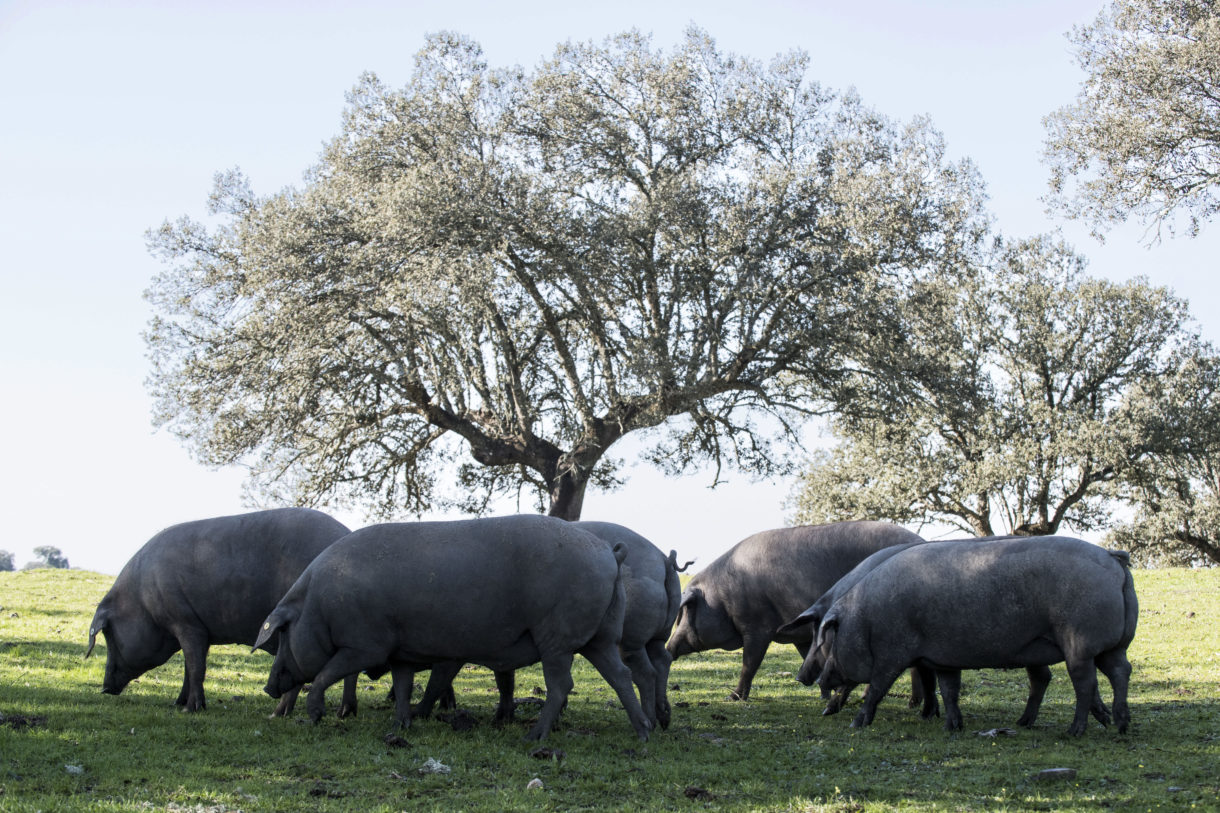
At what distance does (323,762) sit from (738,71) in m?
27.3

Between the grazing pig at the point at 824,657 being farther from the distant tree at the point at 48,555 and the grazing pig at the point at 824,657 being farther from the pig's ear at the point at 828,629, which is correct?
the distant tree at the point at 48,555

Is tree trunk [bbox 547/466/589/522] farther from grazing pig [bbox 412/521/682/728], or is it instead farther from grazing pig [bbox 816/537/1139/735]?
grazing pig [bbox 816/537/1139/735]

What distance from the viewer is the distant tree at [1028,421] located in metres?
38.2

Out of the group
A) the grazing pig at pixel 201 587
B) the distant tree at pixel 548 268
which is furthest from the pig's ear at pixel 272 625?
the distant tree at pixel 548 268

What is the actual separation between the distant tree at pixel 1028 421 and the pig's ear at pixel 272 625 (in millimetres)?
28619

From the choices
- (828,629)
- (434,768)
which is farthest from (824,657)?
(434,768)

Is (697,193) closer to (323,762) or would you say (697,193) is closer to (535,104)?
(535,104)

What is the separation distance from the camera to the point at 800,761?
31.7ft

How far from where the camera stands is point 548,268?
29188 mm

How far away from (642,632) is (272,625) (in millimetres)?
3655

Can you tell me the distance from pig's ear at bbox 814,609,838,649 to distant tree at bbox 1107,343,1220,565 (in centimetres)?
3013

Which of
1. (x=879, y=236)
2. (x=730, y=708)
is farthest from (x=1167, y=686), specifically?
(x=879, y=236)

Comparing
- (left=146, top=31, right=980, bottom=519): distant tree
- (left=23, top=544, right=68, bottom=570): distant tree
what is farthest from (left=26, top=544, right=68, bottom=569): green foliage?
(left=146, top=31, right=980, bottom=519): distant tree

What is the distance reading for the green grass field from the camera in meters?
8.10
